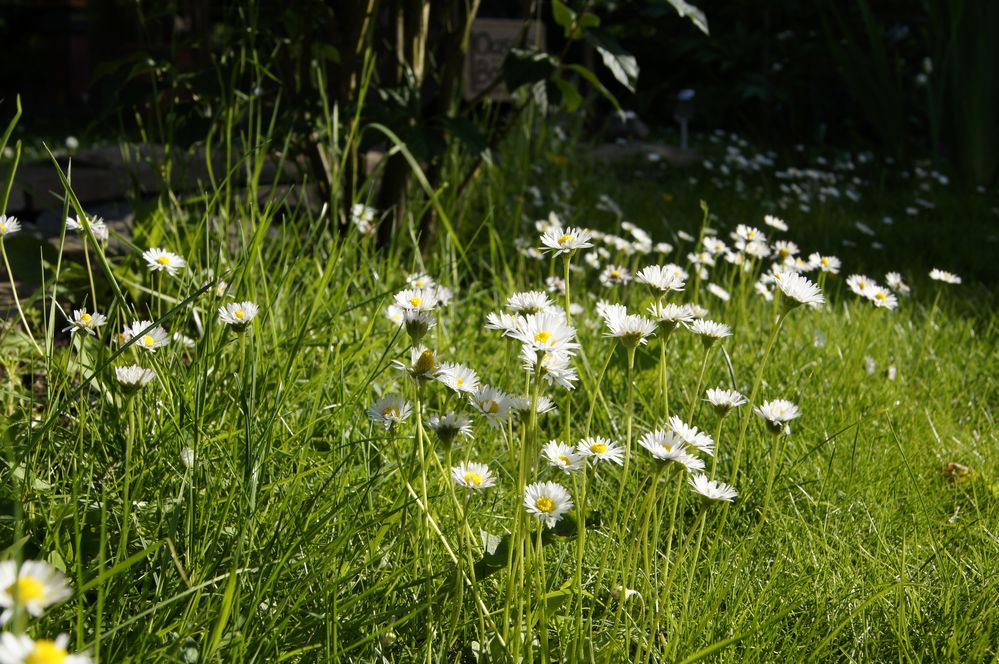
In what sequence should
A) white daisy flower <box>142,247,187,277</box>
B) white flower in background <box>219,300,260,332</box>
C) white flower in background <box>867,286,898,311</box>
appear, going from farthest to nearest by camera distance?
1. white flower in background <box>867,286,898,311</box>
2. white daisy flower <box>142,247,187,277</box>
3. white flower in background <box>219,300,260,332</box>

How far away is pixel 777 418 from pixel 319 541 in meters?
0.53

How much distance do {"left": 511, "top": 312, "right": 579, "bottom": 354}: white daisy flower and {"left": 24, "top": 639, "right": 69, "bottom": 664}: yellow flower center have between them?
1.51ft

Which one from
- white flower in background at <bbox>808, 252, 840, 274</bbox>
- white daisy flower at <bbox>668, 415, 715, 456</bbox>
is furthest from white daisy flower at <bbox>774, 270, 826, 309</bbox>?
white flower in background at <bbox>808, 252, 840, 274</bbox>

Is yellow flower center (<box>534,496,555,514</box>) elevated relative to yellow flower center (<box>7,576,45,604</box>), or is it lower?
lower

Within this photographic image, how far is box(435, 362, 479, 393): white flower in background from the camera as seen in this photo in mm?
954

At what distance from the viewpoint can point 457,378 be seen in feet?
3.22

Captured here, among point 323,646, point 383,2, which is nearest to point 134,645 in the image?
point 323,646

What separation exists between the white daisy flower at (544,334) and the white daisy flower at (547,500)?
0.14 metres

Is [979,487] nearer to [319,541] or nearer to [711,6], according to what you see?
[319,541]

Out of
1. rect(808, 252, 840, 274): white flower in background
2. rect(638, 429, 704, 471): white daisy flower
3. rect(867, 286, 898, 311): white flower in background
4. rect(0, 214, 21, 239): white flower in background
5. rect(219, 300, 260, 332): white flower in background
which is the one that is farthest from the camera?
rect(808, 252, 840, 274): white flower in background

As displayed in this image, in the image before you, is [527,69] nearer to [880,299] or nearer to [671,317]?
[880,299]

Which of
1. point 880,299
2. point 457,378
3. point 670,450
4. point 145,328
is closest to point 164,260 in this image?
point 145,328

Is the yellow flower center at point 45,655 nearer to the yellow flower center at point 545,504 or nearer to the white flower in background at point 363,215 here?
the yellow flower center at point 545,504

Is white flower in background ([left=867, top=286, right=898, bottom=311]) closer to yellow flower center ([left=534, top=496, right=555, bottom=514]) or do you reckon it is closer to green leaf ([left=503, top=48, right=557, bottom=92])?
yellow flower center ([left=534, top=496, right=555, bottom=514])
